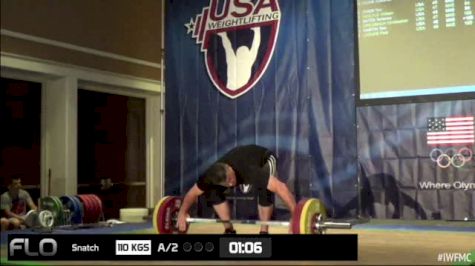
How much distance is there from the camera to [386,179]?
3.94 meters

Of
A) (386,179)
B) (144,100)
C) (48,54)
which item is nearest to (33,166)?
(48,54)

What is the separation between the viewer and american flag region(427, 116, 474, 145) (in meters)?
3.65

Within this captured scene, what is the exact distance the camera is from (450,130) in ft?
12.2

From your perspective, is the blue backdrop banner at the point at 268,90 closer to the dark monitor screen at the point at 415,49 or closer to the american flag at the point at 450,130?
the dark monitor screen at the point at 415,49

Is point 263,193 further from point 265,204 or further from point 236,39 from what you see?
point 236,39

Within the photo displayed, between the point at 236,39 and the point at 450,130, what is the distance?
1817 mm

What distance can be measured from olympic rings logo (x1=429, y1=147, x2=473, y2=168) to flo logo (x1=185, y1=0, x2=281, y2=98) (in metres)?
1.45

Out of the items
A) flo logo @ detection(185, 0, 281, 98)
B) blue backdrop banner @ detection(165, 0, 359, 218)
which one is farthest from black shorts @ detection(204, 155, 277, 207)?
flo logo @ detection(185, 0, 281, 98)

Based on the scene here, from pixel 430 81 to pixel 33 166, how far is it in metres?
2.77

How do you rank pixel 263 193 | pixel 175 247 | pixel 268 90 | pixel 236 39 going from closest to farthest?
pixel 175 247 → pixel 263 193 → pixel 268 90 → pixel 236 39

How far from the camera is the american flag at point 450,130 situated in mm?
3646

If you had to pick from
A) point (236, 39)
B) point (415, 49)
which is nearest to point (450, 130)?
point (415, 49)

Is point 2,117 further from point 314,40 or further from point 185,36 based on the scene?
point 314,40

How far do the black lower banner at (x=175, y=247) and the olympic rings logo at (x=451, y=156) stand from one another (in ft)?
5.50
